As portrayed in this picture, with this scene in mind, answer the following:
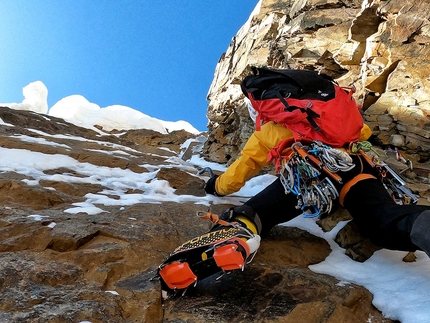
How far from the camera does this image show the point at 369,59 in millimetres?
9602

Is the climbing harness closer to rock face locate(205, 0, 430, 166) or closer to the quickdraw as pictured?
the quickdraw

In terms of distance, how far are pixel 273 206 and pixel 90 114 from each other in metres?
36.0

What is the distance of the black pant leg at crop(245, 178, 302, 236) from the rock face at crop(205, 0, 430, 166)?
506cm

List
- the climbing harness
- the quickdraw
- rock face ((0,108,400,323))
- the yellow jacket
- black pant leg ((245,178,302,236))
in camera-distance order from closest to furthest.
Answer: rock face ((0,108,400,323)) < the quickdraw < the climbing harness < black pant leg ((245,178,302,236)) < the yellow jacket

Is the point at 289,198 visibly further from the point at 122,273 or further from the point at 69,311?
the point at 69,311

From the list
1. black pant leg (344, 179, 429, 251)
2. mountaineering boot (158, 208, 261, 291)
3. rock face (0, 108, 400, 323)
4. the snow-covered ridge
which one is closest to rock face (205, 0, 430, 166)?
black pant leg (344, 179, 429, 251)

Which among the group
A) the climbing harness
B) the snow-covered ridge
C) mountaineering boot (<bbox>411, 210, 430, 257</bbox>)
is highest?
the snow-covered ridge

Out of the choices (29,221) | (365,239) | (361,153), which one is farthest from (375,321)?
(29,221)

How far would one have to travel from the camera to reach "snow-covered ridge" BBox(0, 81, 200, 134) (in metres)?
33.3

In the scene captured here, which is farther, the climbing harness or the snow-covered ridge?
the snow-covered ridge

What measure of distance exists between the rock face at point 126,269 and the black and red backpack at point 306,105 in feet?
4.84

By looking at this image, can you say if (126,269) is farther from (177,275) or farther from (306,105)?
(306,105)

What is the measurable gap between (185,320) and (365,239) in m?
2.43

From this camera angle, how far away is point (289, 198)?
171 inches
